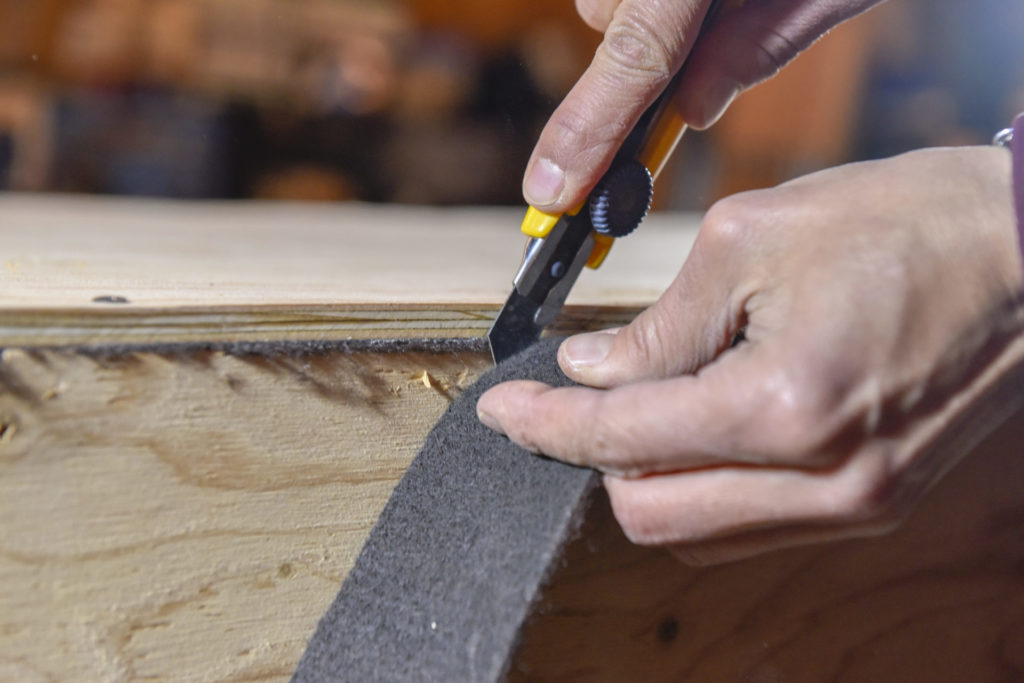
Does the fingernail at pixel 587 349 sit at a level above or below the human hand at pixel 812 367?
below

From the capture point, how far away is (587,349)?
1.65 feet

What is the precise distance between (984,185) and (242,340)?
44cm

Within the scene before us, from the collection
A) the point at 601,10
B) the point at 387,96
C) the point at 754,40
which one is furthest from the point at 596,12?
the point at 387,96

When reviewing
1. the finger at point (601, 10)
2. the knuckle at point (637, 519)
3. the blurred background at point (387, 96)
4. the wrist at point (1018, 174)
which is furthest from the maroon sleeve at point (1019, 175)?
the blurred background at point (387, 96)

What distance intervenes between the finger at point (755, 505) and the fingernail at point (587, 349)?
0.25 ft

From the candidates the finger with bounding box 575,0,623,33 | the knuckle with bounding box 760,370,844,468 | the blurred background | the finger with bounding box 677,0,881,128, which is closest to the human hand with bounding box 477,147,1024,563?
the knuckle with bounding box 760,370,844,468

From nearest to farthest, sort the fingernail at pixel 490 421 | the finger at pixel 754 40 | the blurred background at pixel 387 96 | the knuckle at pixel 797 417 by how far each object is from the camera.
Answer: the knuckle at pixel 797 417, the fingernail at pixel 490 421, the finger at pixel 754 40, the blurred background at pixel 387 96

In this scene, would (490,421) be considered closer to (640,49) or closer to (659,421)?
(659,421)

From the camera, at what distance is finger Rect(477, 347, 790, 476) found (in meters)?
0.40

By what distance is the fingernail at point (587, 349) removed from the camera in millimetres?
496

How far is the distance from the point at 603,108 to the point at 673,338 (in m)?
0.20

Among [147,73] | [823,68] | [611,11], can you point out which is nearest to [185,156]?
[147,73]

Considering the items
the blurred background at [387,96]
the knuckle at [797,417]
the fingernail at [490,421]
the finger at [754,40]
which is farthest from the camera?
the blurred background at [387,96]

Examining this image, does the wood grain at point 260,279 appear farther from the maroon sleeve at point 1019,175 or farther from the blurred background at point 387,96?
the blurred background at point 387,96
